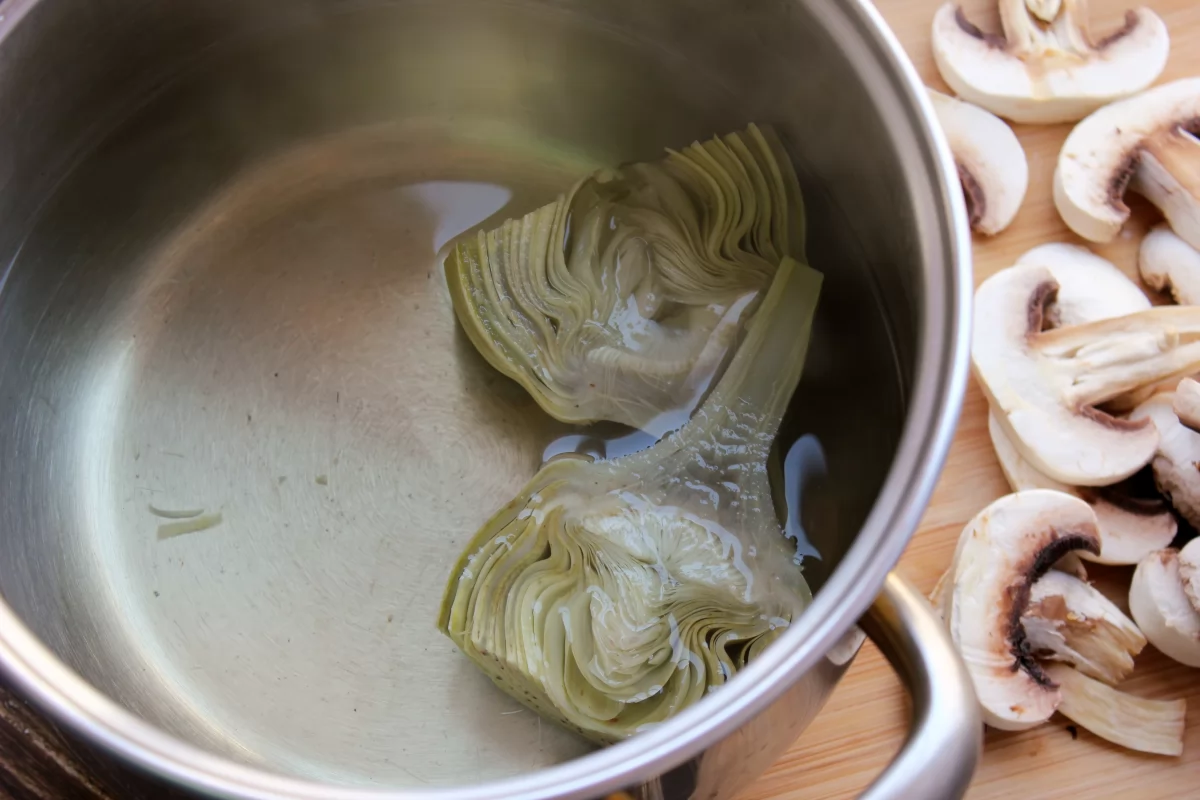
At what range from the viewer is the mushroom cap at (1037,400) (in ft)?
2.66

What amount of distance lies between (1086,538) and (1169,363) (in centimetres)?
19

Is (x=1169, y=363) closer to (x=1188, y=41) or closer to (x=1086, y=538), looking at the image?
(x=1086, y=538)

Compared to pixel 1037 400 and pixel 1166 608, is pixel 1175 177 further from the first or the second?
pixel 1166 608

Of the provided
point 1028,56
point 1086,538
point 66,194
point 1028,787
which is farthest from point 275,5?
point 1028,787

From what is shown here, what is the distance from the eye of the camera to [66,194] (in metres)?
0.88

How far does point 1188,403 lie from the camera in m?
0.82

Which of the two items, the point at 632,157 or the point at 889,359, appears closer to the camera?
the point at 889,359

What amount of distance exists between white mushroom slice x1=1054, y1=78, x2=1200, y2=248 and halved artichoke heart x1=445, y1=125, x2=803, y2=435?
290mm

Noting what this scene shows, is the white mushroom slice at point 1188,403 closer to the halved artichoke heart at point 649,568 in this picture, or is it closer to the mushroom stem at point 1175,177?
the mushroom stem at point 1175,177

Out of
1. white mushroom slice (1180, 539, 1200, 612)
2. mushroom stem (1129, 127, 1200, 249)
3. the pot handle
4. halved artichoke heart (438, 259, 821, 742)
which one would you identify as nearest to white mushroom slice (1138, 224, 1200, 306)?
mushroom stem (1129, 127, 1200, 249)

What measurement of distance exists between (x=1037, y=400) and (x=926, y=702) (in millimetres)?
442

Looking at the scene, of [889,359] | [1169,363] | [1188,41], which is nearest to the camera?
[889,359]

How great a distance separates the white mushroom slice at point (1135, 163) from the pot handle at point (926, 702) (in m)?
0.55

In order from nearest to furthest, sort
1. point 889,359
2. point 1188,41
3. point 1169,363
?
point 889,359 → point 1169,363 → point 1188,41
